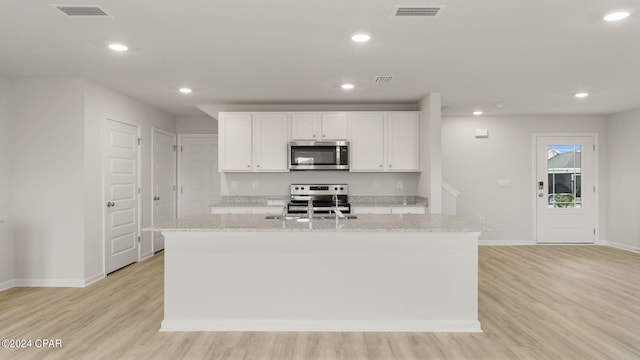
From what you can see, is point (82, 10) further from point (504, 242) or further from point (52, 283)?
point (504, 242)

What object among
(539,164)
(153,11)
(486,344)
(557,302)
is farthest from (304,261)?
(539,164)

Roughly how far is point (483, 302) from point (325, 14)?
2936mm

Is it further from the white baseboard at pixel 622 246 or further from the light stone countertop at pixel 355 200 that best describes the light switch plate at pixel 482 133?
the white baseboard at pixel 622 246

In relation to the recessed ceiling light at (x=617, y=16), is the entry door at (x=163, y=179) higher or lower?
lower

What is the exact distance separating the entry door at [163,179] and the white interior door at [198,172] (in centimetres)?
18

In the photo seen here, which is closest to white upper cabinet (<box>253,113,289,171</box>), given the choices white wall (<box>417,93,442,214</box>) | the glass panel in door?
white wall (<box>417,93,442,214</box>)

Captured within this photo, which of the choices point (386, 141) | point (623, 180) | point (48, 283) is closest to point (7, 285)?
point (48, 283)

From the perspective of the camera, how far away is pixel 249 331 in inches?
122

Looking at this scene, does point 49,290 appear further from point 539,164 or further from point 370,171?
point 539,164

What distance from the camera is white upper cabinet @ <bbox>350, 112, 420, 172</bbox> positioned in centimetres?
561

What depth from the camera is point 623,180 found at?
668 cm

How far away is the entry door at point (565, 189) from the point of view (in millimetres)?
6984

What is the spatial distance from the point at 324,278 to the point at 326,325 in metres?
0.36

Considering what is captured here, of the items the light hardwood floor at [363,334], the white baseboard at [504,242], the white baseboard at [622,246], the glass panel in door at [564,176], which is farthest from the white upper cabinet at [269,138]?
the white baseboard at [622,246]
